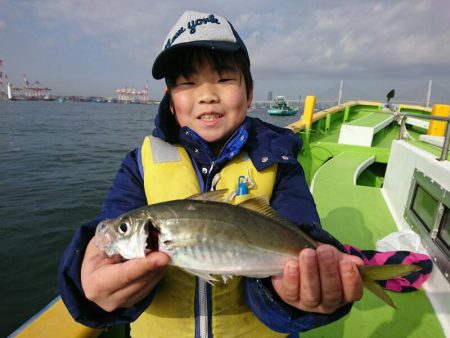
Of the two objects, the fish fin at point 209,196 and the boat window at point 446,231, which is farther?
the boat window at point 446,231

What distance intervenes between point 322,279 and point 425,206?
116 inches

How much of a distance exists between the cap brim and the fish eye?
122 cm

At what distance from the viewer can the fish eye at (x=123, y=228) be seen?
62.1 inches

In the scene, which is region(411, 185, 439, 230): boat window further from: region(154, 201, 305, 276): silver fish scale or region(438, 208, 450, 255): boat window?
region(154, 201, 305, 276): silver fish scale

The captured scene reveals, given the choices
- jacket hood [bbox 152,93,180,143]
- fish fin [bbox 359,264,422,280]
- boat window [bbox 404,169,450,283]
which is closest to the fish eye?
jacket hood [bbox 152,93,180,143]

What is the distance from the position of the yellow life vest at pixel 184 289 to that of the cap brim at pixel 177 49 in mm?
615

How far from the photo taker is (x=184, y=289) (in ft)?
6.57

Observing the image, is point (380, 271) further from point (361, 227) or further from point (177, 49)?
point (361, 227)

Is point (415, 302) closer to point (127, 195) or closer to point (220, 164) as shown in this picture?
point (220, 164)

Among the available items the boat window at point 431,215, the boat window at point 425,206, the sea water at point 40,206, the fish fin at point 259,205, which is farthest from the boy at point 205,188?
the sea water at point 40,206

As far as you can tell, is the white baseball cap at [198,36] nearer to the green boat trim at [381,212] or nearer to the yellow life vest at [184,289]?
the yellow life vest at [184,289]

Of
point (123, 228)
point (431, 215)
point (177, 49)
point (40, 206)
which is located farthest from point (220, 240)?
point (40, 206)

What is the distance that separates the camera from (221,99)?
Answer: 216 cm

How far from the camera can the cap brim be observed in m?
2.03
